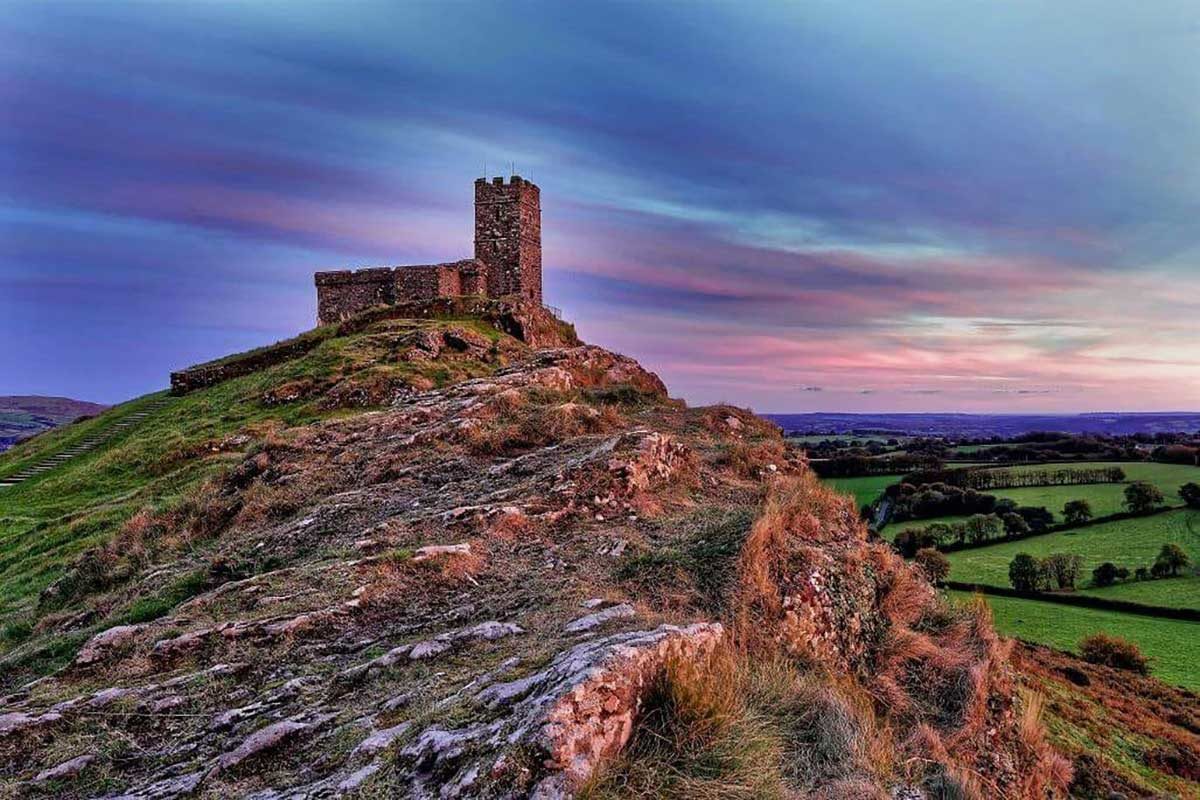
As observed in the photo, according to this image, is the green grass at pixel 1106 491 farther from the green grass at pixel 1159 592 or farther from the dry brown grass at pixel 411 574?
the dry brown grass at pixel 411 574

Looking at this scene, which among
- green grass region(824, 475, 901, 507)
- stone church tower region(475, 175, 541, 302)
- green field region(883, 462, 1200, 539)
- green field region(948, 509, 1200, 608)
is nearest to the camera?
stone church tower region(475, 175, 541, 302)

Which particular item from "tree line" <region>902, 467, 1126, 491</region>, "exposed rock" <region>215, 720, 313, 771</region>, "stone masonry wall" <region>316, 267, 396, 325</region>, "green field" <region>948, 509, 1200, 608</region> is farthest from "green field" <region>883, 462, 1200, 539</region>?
"exposed rock" <region>215, 720, 313, 771</region>

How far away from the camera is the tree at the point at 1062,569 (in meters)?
50.8

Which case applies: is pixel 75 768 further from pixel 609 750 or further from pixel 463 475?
pixel 463 475

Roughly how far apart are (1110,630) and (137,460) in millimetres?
54672

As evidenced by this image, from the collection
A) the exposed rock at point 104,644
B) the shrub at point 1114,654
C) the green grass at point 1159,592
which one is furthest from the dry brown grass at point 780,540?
the green grass at point 1159,592

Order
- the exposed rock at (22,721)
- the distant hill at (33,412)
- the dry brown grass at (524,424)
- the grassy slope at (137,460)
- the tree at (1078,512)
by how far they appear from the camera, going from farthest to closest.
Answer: the distant hill at (33,412) → the tree at (1078,512) → the grassy slope at (137,460) → the dry brown grass at (524,424) → the exposed rock at (22,721)

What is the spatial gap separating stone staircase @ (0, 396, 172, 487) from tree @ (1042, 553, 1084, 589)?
63.4m

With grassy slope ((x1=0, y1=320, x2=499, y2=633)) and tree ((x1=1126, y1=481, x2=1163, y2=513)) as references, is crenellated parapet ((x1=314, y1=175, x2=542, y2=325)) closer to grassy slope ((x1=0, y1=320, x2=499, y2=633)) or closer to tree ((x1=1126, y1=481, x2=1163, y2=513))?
grassy slope ((x1=0, y1=320, x2=499, y2=633))

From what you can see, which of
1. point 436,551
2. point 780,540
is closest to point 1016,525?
point 780,540

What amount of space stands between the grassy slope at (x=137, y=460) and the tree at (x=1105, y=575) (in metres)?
54.3

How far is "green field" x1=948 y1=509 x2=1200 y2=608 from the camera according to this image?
47.6m

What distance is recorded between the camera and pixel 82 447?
85.1ft

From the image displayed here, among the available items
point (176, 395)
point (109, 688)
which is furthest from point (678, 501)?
point (176, 395)
